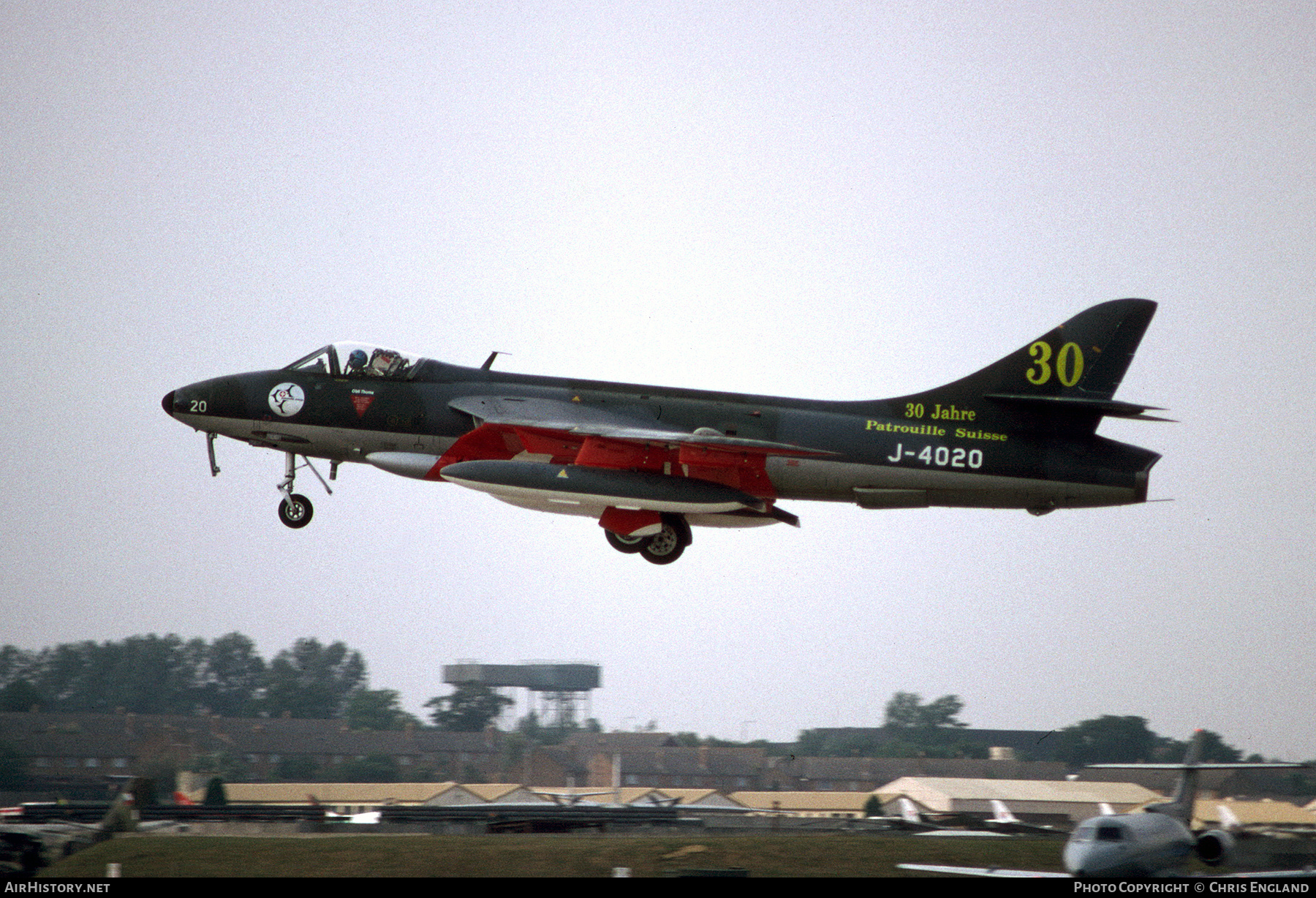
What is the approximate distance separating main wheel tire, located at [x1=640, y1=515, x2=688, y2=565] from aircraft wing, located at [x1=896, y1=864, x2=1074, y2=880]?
6671 mm

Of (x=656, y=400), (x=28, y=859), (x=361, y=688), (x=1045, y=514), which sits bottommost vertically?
(x=28, y=859)

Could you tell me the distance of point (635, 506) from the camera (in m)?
21.2

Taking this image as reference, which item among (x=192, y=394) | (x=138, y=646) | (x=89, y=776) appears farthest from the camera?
(x=138, y=646)

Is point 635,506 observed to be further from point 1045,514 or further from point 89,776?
point 89,776

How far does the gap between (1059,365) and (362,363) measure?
12.2 m

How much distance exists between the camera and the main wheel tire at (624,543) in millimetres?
23234

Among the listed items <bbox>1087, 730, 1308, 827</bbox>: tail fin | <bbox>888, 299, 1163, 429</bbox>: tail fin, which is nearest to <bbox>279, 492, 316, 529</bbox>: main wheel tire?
<bbox>888, 299, 1163, 429</bbox>: tail fin

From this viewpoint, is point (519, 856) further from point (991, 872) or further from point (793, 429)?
point (793, 429)

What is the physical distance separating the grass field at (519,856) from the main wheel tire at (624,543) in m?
5.19

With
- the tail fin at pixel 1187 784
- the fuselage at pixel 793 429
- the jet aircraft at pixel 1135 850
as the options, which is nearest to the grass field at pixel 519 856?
the jet aircraft at pixel 1135 850

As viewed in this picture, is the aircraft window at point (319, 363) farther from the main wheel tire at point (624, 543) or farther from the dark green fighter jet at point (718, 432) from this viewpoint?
the main wheel tire at point (624, 543)

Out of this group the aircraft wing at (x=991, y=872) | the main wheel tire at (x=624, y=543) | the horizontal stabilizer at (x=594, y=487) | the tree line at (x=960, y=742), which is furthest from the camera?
the tree line at (x=960, y=742)

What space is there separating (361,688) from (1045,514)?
105 ft

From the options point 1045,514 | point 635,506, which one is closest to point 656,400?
point 635,506
